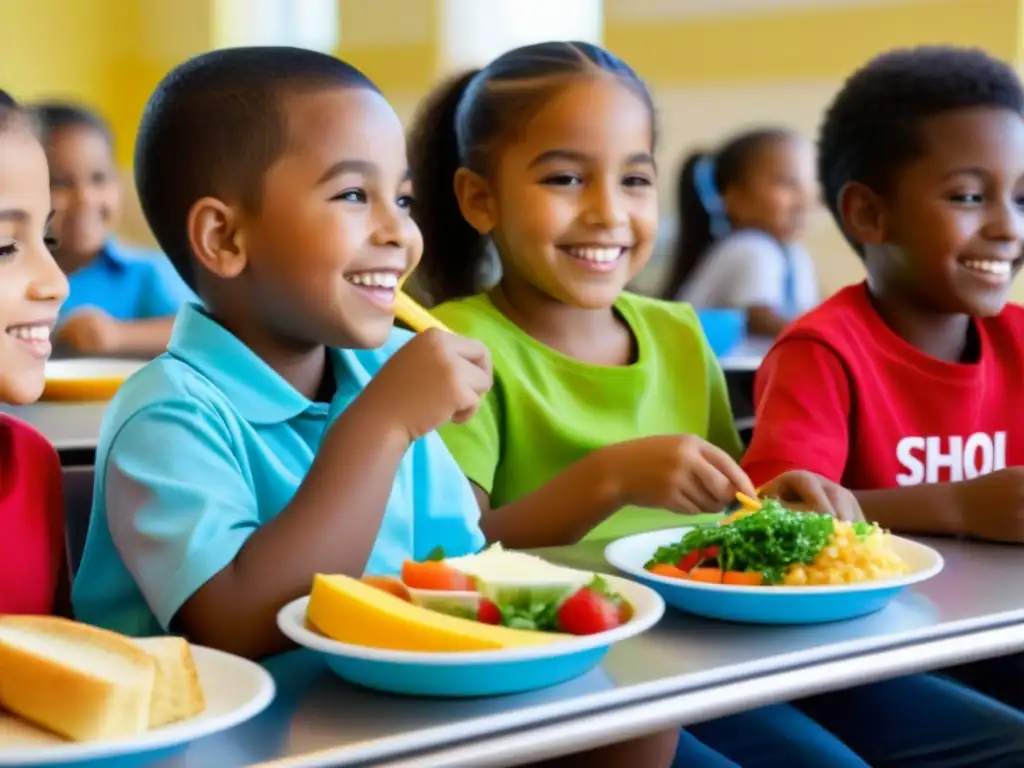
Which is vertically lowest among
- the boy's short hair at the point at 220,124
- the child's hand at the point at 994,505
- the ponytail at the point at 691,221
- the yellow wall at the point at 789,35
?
the ponytail at the point at 691,221

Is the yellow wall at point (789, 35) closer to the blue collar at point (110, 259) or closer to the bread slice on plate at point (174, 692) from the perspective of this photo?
the blue collar at point (110, 259)

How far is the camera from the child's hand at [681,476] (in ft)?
4.09

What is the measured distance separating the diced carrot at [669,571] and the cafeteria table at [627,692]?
0.14 ft

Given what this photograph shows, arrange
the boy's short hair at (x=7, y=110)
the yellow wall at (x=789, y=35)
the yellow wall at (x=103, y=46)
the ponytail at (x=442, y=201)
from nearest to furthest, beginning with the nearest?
the boy's short hair at (x=7, y=110)
the ponytail at (x=442, y=201)
the yellow wall at (x=789, y=35)
the yellow wall at (x=103, y=46)

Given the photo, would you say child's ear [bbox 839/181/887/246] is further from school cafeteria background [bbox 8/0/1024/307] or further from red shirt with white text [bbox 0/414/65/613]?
school cafeteria background [bbox 8/0/1024/307]

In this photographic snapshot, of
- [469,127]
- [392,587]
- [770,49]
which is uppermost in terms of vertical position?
[770,49]

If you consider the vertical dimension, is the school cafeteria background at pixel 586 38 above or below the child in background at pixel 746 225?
above

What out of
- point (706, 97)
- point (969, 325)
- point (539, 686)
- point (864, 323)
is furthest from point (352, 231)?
point (706, 97)

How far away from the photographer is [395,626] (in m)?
0.84

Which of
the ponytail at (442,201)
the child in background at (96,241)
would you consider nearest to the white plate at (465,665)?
the ponytail at (442,201)

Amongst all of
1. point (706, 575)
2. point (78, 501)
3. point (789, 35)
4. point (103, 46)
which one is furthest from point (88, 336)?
point (103, 46)

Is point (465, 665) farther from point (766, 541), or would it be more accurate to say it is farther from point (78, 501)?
point (78, 501)

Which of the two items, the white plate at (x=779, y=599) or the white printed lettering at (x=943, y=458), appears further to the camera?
the white printed lettering at (x=943, y=458)

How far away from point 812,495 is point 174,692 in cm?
71
